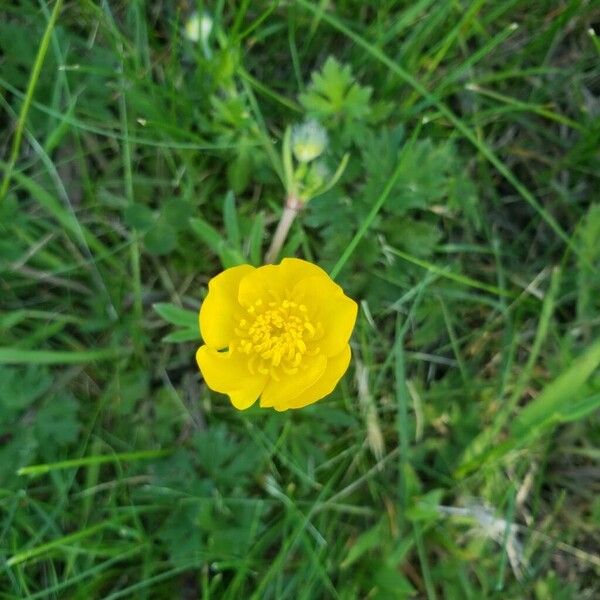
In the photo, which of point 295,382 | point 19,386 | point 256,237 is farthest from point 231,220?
point 19,386

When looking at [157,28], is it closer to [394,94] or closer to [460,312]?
[394,94]

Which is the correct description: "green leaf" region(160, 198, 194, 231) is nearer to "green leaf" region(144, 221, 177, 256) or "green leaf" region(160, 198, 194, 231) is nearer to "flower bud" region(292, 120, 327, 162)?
"green leaf" region(144, 221, 177, 256)

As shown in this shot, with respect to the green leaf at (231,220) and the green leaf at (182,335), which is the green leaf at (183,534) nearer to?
the green leaf at (182,335)

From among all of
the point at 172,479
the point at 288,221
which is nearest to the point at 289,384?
the point at 288,221

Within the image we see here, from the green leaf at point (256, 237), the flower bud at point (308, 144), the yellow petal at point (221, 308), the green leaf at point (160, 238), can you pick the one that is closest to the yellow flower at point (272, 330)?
the yellow petal at point (221, 308)

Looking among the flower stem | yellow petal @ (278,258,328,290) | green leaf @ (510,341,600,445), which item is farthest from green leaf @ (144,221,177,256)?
green leaf @ (510,341,600,445)

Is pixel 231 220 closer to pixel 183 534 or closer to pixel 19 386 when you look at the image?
pixel 19 386
